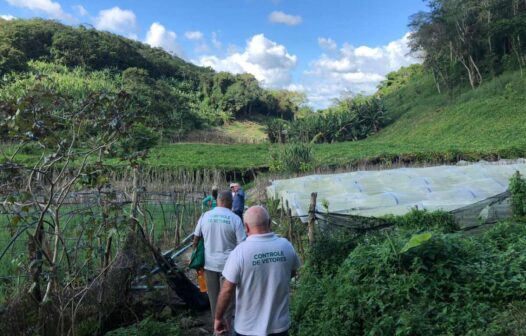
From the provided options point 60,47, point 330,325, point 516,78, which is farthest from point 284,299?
point 60,47

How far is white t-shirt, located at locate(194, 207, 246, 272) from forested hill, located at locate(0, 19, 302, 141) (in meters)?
30.6

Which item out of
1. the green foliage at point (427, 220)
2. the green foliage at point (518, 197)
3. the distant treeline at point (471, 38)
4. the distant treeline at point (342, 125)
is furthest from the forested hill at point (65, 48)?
the green foliage at point (518, 197)

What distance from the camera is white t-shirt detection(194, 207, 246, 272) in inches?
174

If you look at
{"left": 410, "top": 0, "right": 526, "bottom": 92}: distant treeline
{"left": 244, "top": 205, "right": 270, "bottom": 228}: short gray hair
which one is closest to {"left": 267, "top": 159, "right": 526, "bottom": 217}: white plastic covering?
{"left": 244, "top": 205, "right": 270, "bottom": 228}: short gray hair

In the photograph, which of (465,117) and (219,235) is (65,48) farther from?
(219,235)

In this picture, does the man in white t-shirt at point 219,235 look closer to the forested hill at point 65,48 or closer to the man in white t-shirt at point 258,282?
the man in white t-shirt at point 258,282

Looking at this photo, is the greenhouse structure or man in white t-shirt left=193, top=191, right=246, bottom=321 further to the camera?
the greenhouse structure

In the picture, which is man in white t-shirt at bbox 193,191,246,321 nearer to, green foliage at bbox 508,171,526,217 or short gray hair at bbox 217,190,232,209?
short gray hair at bbox 217,190,232,209

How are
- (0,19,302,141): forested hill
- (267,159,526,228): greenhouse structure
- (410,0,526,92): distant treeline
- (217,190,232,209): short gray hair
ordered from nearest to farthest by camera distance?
1. (217,190,232,209): short gray hair
2. (267,159,526,228): greenhouse structure
3. (410,0,526,92): distant treeline
4. (0,19,302,141): forested hill

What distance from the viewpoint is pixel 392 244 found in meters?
4.65

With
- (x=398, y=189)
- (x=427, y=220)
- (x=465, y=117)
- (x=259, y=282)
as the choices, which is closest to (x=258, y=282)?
(x=259, y=282)

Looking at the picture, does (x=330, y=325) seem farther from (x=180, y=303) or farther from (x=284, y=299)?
(x=180, y=303)

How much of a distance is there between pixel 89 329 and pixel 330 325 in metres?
2.29

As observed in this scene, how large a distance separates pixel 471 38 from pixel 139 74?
29.2 m
